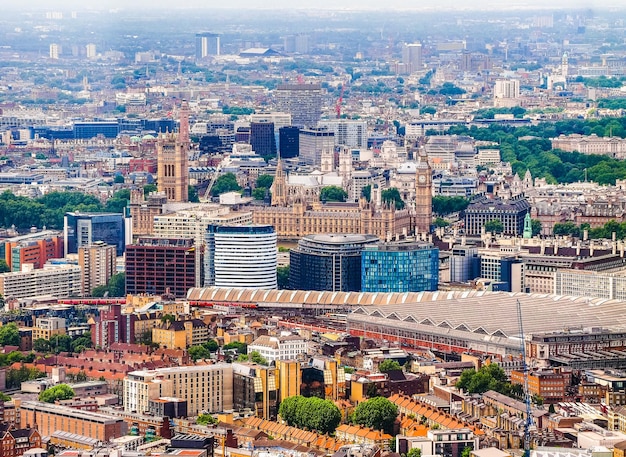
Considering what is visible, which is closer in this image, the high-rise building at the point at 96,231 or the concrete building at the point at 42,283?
the concrete building at the point at 42,283

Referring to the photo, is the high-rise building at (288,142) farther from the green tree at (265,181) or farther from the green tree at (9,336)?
the green tree at (9,336)

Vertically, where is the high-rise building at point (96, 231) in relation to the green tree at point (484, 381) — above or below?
above

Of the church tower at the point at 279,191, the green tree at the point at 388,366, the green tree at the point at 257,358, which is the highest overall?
the church tower at the point at 279,191

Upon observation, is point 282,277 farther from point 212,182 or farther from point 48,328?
point 212,182

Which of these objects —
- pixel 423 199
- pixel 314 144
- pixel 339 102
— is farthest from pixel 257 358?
pixel 339 102

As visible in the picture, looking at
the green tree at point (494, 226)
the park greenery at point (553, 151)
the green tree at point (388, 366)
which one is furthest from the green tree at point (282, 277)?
the park greenery at point (553, 151)
